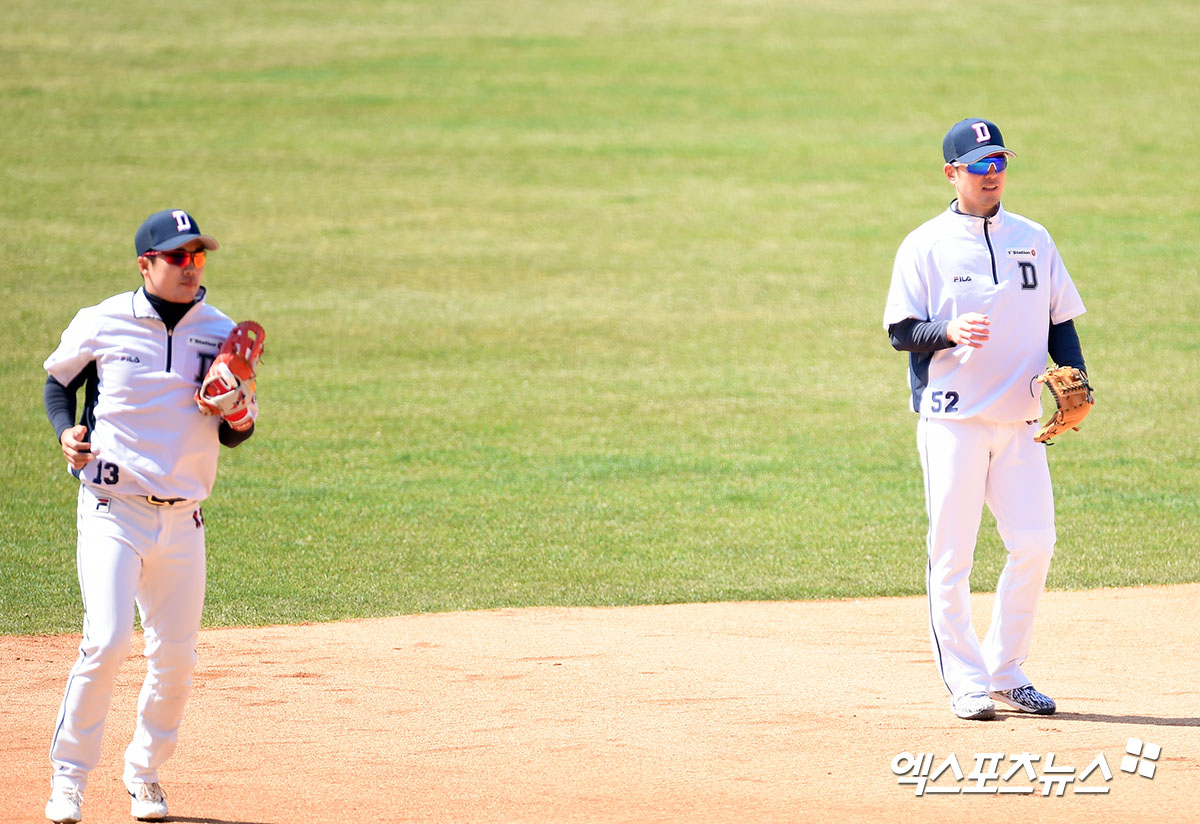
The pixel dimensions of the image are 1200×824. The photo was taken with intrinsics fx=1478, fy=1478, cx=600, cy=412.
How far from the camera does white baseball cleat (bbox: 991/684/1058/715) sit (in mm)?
6688

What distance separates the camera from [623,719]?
690 centimetres

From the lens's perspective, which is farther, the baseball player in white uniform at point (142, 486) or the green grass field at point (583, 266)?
the green grass field at point (583, 266)

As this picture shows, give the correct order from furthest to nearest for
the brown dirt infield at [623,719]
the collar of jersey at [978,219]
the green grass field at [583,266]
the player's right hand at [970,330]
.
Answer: the green grass field at [583,266]
the collar of jersey at [978,219]
the player's right hand at [970,330]
the brown dirt infield at [623,719]

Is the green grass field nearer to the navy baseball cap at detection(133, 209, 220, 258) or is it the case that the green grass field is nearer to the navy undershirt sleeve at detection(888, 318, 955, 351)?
the navy undershirt sleeve at detection(888, 318, 955, 351)

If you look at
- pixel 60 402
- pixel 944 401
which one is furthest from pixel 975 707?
pixel 60 402

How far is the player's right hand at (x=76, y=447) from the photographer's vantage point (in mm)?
5375

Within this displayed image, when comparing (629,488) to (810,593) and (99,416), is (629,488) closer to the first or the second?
(810,593)

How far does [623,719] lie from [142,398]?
2725 millimetres

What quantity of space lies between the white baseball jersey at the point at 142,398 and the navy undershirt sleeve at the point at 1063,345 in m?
3.82

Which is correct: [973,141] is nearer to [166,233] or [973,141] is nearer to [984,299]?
[984,299]

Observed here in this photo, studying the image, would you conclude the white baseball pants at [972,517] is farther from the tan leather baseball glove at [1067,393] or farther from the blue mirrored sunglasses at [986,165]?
the blue mirrored sunglasses at [986,165]

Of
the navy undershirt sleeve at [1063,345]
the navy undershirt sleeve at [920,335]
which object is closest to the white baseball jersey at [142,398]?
the navy undershirt sleeve at [920,335]

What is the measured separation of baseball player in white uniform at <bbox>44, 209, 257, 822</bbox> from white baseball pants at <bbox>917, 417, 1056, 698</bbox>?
314cm

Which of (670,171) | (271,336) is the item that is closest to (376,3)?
(670,171)
